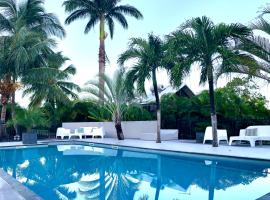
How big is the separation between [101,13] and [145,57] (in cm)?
1094

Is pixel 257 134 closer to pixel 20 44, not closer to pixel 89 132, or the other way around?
pixel 89 132

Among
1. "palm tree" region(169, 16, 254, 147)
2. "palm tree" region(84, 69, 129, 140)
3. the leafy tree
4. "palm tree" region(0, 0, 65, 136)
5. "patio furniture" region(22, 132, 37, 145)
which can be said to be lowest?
"patio furniture" region(22, 132, 37, 145)

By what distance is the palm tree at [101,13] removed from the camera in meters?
24.0

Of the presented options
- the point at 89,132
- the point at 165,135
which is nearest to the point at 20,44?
the point at 89,132

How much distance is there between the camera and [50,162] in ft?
36.9

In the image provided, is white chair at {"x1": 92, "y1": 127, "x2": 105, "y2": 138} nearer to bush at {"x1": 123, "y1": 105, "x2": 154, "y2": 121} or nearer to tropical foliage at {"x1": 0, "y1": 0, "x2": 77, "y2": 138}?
bush at {"x1": 123, "y1": 105, "x2": 154, "y2": 121}

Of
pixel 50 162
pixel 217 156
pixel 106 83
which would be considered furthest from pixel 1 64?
pixel 217 156

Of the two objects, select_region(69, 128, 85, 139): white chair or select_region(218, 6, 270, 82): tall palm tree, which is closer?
select_region(218, 6, 270, 82): tall palm tree

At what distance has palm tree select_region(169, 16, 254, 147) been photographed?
11945 mm

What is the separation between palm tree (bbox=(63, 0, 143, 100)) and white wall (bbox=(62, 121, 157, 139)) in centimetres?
478

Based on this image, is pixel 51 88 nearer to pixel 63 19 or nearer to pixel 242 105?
pixel 63 19

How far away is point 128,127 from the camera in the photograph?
20.3 m

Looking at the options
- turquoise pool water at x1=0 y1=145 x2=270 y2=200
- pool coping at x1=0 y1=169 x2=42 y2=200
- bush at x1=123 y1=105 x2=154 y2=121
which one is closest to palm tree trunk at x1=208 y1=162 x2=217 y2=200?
turquoise pool water at x1=0 y1=145 x2=270 y2=200

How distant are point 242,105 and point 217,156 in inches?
274
